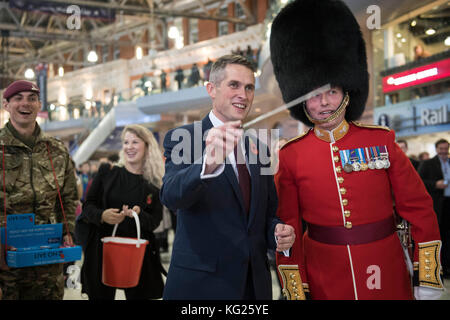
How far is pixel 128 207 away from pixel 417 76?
611cm

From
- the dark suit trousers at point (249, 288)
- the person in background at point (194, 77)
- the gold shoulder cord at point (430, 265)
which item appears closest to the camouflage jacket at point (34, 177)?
the dark suit trousers at point (249, 288)

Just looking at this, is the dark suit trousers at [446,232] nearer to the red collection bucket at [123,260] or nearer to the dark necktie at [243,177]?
the red collection bucket at [123,260]

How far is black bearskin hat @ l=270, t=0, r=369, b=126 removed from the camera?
95.8 inches

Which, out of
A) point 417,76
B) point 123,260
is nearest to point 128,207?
point 123,260

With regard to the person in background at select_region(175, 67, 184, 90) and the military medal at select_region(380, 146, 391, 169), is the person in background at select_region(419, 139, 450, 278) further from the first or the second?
the person in background at select_region(175, 67, 184, 90)

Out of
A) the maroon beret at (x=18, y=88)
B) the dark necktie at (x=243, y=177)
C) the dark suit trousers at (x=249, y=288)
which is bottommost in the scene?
the dark suit trousers at (x=249, y=288)

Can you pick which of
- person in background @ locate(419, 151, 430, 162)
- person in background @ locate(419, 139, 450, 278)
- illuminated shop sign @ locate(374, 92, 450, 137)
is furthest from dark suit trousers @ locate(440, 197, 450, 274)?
person in background @ locate(419, 151, 430, 162)

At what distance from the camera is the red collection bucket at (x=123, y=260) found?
3.18 meters

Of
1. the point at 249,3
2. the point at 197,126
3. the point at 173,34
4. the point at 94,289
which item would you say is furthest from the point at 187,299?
the point at 249,3

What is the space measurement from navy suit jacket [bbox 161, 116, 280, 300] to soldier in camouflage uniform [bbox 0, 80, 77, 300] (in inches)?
56.5

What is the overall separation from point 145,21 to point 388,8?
21443 mm

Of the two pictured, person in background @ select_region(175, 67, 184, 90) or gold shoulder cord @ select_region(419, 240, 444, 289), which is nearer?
gold shoulder cord @ select_region(419, 240, 444, 289)

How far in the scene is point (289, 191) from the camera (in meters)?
2.36
